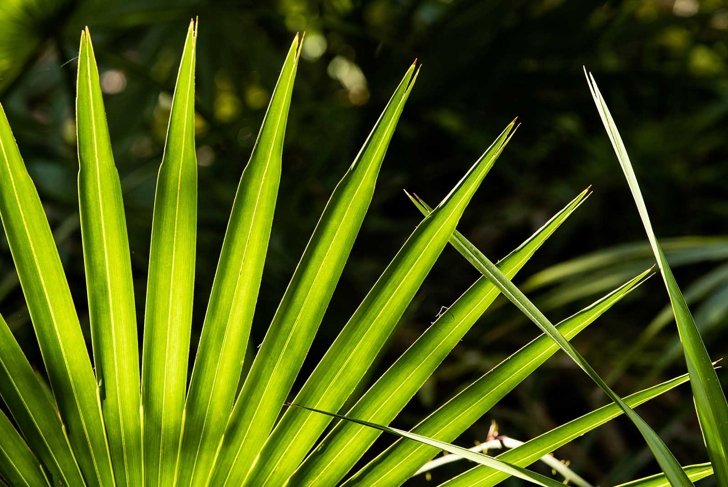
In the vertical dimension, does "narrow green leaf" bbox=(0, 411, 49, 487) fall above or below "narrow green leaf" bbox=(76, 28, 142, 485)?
below

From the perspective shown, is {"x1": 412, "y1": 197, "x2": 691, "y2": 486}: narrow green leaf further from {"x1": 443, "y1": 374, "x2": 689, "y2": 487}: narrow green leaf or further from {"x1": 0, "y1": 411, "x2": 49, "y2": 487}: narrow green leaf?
{"x1": 0, "y1": 411, "x2": 49, "y2": 487}: narrow green leaf

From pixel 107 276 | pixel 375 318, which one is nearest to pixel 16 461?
pixel 107 276

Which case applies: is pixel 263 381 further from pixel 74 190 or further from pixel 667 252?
pixel 74 190

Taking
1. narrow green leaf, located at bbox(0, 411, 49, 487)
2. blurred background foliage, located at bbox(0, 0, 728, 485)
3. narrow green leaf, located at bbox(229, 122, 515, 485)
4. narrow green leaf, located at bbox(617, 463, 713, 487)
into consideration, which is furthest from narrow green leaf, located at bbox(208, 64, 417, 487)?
blurred background foliage, located at bbox(0, 0, 728, 485)

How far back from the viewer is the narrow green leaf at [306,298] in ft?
1.85

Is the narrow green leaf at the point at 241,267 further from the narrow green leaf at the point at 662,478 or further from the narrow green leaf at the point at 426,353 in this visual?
the narrow green leaf at the point at 662,478

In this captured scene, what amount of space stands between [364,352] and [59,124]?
1483 millimetres

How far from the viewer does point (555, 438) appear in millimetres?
584

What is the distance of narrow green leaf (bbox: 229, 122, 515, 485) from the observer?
57cm

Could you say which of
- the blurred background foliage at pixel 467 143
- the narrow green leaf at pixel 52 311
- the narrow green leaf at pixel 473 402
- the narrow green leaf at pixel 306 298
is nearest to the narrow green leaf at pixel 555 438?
the narrow green leaf at pixel 473 402

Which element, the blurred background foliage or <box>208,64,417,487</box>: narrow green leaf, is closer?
<box>208,64,417,487</box>: narrow green leaf

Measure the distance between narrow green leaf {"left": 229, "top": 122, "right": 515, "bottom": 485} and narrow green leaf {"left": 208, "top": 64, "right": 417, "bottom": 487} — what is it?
0.06 feet

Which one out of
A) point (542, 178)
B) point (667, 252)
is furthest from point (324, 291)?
point (542, 178)

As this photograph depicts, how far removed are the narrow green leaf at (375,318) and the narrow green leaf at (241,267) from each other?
2.2 inches
